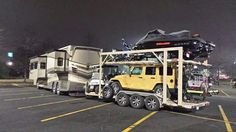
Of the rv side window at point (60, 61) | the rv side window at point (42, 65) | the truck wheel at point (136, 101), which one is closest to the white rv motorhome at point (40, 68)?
the rv side window at point (42, 65)

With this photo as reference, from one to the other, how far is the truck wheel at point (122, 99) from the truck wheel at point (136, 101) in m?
0.35

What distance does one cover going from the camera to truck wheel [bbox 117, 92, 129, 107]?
44.3 feet

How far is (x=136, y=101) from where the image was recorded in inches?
513

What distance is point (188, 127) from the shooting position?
8945 mm

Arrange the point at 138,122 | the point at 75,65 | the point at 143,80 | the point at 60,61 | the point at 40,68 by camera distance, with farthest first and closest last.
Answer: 1. the point at 40,68
2. the point at 60,61
3. the point at 75,65
4. the point at 143,80
5. the point at 138,122

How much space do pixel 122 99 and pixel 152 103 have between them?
70.5 inches

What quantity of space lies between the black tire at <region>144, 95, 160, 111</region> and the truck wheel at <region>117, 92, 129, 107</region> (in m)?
1.19

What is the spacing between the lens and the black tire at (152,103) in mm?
12234

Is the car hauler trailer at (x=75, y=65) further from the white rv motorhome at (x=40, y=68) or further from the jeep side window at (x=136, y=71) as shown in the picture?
the white rv motorhome at (x=40, y=68)

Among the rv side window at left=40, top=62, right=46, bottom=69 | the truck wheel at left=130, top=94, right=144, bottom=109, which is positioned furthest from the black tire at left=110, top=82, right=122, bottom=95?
the rv side window at left=40, top=62, right=46, bottom=69

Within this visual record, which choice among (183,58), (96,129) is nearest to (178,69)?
(183,58)

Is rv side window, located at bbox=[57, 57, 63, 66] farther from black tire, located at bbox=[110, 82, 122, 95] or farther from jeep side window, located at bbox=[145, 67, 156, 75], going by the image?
jeep side window, located at bbox=[145, 67, 156, 75]

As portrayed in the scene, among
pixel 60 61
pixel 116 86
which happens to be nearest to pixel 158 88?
pixel 116 86

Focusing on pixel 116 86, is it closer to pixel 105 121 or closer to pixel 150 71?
pixel 150 71
